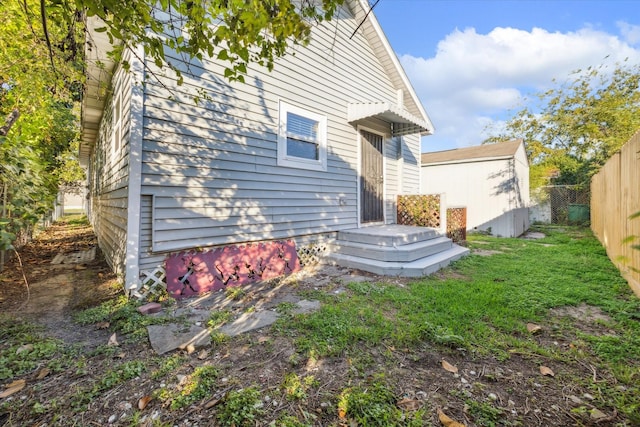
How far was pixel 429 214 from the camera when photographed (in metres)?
6.94

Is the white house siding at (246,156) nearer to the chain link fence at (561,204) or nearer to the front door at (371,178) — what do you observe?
the front door at (371,178)

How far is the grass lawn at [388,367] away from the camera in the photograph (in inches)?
67.2

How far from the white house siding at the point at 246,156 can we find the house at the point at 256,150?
2 centimetres

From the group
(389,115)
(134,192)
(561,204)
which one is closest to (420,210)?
(389,115)

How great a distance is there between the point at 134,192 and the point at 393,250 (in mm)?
4127

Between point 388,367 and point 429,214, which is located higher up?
point 429,214

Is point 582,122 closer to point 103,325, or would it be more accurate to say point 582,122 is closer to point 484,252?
point 484,252

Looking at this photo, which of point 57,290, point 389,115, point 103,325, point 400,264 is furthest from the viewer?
point 389,115

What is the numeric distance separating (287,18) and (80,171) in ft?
65.7

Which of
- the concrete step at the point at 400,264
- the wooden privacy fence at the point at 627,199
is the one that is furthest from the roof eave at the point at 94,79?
the wooden privacy fence at the point at 627,199

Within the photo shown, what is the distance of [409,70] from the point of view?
7.90m

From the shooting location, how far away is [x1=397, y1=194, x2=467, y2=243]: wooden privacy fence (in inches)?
269

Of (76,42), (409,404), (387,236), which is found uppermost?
(76,42)

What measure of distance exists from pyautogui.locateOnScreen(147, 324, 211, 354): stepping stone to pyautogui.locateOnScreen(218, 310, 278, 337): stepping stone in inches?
8.1
